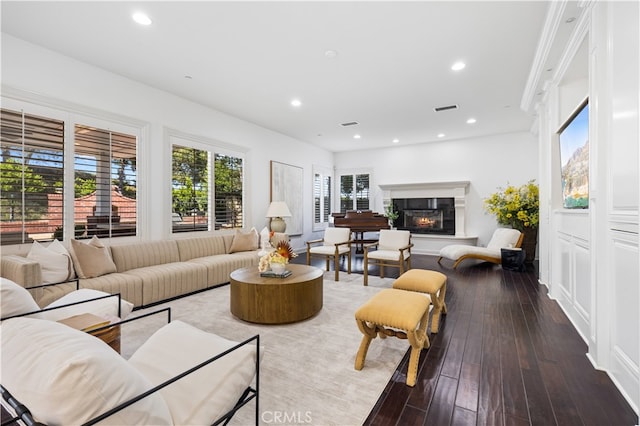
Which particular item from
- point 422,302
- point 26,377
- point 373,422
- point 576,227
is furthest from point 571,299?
point 26,377

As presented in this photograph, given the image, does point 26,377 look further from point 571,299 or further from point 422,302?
point 571,299

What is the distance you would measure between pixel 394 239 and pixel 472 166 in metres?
3.86

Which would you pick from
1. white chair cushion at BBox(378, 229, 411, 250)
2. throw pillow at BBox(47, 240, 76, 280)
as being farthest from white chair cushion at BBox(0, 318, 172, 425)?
white chair cushion at BBox(378, 229, 411, 250)

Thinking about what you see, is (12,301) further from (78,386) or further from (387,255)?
(387,255)

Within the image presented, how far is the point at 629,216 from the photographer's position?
1.84 metres

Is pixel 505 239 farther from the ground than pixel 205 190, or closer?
closer

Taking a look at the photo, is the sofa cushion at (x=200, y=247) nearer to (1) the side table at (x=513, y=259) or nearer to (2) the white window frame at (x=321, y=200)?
(2) the white window frame at (x=321, y=200)

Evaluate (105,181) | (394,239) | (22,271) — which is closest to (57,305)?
(22,271)

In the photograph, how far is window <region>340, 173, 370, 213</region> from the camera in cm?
913

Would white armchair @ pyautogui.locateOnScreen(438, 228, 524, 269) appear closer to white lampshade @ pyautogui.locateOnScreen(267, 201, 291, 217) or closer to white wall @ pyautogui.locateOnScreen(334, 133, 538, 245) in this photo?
white wall @ pyautogui.locateOnScreen(334, 133, 538, 245)

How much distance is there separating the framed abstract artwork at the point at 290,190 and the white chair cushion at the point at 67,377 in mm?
5911

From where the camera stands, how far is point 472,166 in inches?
304

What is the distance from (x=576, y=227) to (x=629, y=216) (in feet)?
Result: 4.93

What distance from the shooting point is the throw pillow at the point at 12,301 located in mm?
1568
